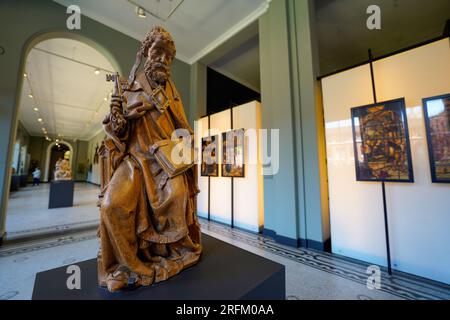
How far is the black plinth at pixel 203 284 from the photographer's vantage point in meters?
0.94

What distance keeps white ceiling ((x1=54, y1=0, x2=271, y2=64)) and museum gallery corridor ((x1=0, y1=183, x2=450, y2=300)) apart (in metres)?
4.34

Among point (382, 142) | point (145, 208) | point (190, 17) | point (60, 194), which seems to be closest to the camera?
point (145, 208)

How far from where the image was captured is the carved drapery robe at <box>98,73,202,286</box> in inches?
40.1

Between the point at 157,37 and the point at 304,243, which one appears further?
the point at 304,243

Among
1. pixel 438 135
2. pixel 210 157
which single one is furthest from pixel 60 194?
pixel 438 135

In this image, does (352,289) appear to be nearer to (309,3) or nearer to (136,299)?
(136,299)

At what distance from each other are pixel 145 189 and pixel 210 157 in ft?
11.6

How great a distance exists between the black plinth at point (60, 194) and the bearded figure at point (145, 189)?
6223mm

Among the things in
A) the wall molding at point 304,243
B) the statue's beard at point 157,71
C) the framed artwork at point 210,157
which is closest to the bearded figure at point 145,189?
the statue's beard at point 157,71

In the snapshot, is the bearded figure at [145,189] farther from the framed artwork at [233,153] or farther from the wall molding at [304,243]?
the framed artwork at [233,153]

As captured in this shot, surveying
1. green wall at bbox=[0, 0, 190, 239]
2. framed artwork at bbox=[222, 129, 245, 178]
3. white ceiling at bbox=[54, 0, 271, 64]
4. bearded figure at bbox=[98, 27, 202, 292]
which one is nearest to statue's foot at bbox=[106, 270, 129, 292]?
bearded figure at bbox=[98, 27, 202, 292]

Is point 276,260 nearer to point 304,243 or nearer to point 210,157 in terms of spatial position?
point 304,243

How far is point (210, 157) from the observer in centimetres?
469
